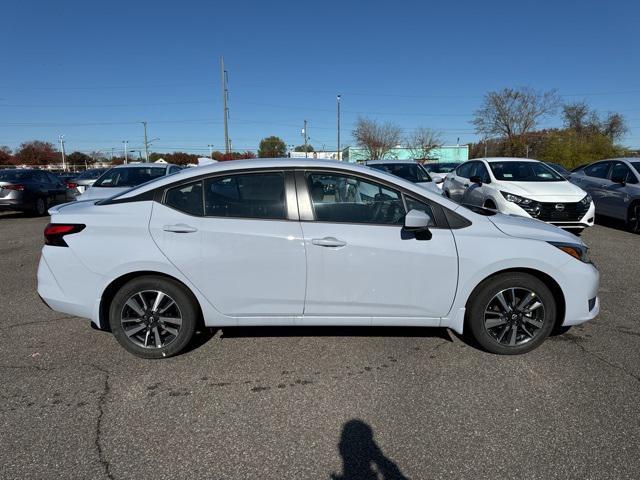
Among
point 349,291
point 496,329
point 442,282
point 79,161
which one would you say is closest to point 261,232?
point 349,291

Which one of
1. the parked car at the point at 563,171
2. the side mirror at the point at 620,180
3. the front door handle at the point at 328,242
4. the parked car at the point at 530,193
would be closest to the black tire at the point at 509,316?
the front door handle at the point at 328,242

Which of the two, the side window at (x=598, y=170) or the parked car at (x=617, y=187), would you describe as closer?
the parked car at (x=617, y=187)

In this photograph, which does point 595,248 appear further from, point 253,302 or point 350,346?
point 253,302

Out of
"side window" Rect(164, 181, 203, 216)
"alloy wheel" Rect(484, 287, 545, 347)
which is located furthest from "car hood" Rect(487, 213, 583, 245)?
"side window" Rect(164, 181, 203, 216)

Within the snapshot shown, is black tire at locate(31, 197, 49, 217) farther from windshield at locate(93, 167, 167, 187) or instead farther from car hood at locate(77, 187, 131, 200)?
car hood at locate(77, 187, 131, 200)

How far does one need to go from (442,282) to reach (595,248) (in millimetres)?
6090

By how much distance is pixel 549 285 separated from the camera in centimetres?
354

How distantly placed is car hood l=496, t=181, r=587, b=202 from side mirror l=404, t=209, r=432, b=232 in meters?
5.58

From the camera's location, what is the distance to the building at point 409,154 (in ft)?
184

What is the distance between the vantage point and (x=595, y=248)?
308 inches

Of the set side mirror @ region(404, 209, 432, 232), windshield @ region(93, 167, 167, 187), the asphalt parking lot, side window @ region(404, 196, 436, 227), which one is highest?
windshield @ region(93, 167, 167, 187)

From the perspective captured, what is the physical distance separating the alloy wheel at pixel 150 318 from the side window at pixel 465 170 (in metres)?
8.86

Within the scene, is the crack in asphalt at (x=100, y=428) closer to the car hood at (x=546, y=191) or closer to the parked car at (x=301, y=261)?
the parked car at (x=301, y=261)

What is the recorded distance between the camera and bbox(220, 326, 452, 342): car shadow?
13.1 feet
